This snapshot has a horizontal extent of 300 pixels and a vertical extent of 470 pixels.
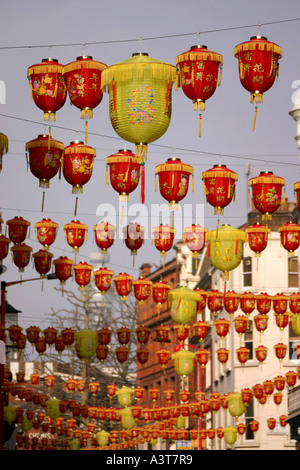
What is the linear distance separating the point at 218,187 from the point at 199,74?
13.3ft

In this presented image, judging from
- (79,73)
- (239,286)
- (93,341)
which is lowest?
(93,341)

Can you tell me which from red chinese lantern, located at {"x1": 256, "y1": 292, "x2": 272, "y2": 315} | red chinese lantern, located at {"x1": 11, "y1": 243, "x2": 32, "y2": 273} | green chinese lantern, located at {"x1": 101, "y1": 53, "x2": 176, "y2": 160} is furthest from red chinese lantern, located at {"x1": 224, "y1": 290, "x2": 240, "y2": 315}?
green chinese lantern, located at {"x1": 101, "y1": 53, "x2": 176, "y2": 160}

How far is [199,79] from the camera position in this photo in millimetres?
18250

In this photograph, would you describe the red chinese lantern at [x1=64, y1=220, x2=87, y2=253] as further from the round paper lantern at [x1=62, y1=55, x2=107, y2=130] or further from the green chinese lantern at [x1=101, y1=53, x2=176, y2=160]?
the green chinese lantern at [x1=101, y1=53, x2=176, y2=160]

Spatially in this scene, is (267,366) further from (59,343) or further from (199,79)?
(199,79)

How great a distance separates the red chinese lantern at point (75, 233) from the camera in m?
26.5

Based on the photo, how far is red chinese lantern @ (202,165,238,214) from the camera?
2189 cm

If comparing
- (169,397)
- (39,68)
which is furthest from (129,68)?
(169,397)

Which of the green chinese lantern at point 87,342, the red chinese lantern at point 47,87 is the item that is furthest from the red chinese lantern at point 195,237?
the red chinese lantern at point 47,87

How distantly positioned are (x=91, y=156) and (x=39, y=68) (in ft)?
8.31

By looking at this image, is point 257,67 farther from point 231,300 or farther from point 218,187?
point 231,300

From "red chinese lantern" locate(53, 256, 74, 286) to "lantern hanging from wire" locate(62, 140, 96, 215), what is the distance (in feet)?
28.9

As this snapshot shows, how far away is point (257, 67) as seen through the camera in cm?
1822

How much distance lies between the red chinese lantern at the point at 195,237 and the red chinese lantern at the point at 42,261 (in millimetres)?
4160
